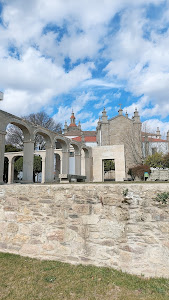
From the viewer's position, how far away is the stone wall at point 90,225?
3454 millimetres

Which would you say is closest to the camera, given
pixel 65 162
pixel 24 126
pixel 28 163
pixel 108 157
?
pixel 24 126

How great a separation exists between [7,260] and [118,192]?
277 cm

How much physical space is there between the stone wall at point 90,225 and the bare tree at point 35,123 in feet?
79.5

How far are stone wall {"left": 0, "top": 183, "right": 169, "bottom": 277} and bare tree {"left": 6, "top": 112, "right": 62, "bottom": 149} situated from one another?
24229 mm

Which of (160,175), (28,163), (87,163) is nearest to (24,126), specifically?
(28,163)

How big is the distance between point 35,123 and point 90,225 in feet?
82.6

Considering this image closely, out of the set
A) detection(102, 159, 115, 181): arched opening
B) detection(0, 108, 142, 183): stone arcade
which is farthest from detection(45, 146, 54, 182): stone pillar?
detection(102, 159, 115, 181): arched opening

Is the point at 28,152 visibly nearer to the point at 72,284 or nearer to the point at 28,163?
the point at 28,163

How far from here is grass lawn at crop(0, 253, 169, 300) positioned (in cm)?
300

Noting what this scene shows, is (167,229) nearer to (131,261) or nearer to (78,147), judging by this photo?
(131,261)

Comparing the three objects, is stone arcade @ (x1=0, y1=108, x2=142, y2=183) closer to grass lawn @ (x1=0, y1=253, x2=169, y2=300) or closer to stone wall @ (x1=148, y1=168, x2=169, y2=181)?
stone wall @ (x1=148, y1=168, x2=169, y2=181)

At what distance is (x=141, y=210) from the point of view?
3.59 meters

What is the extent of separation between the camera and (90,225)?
3859 millimetres

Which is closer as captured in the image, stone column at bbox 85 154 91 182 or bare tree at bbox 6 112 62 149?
stone column at bbox 85 154 91 182
